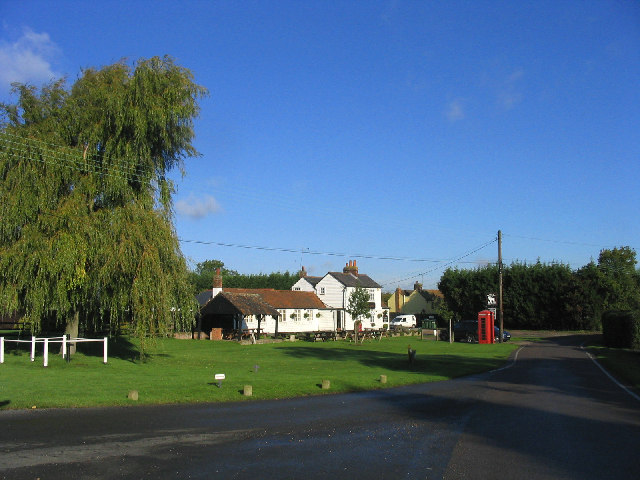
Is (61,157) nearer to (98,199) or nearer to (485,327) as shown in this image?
(98,199)

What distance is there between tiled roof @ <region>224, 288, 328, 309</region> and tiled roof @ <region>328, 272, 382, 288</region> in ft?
11.2

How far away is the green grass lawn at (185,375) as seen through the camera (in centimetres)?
1467

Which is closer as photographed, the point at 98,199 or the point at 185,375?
the point at 185,375

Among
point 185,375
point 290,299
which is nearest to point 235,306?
point 290,299

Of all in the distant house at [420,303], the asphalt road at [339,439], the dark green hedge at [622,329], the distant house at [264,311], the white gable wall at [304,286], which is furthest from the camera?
the distant house at [420,303]

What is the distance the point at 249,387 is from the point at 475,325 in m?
37.7

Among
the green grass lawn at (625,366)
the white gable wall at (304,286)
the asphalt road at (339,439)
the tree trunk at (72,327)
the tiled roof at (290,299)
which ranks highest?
the white gable wall at (304,286)

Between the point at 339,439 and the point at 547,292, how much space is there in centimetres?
5704

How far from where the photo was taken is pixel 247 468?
796 cm

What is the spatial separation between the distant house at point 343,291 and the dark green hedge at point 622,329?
27.5 meters

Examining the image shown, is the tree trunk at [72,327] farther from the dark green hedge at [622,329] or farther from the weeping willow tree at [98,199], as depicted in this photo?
the dark green hedge at [622,329]

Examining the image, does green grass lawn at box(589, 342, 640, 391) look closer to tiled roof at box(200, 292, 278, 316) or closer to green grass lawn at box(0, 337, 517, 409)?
green grass lawn at box(0, 337, 517, 409)

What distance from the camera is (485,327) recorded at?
4622 centimetres

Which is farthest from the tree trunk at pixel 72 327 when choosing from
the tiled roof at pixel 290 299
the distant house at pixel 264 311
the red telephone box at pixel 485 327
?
the tiled roof at pixel 290 299
